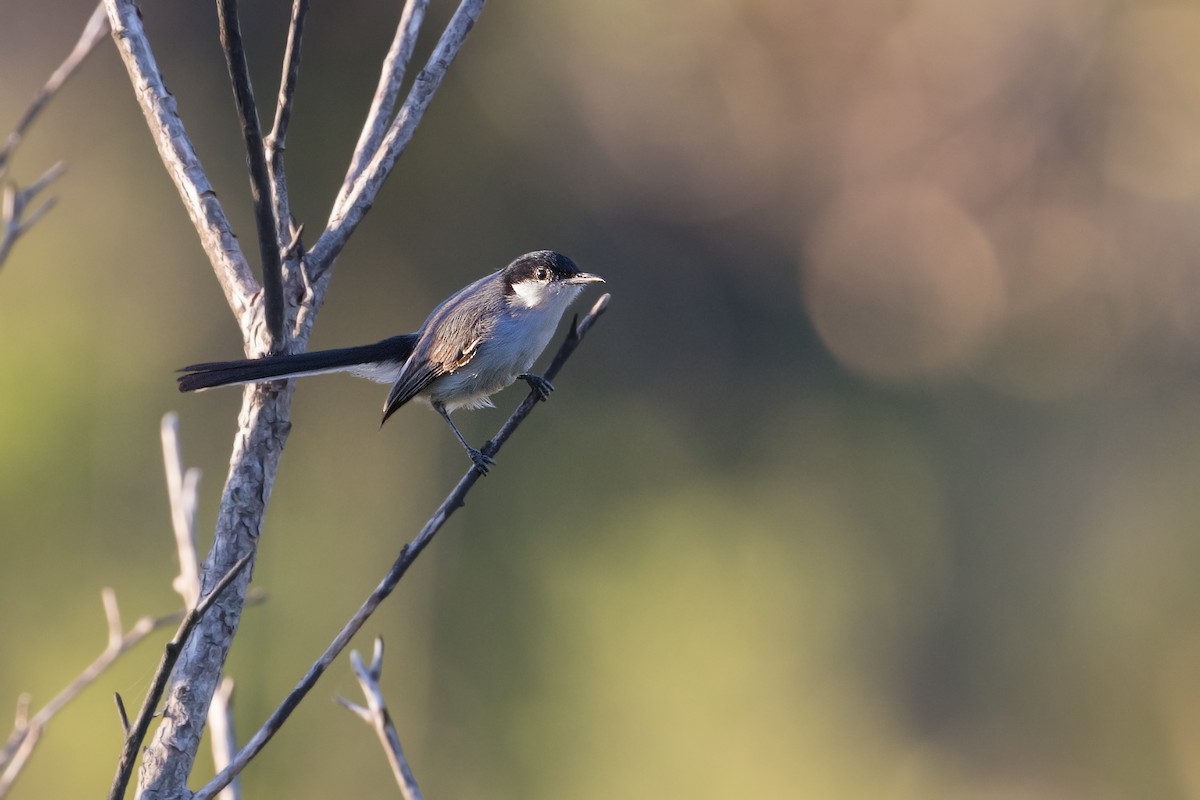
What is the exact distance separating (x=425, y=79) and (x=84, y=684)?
40.4 inches

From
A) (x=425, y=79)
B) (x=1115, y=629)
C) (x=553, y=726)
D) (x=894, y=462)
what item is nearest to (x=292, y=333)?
(x=425, y=79)

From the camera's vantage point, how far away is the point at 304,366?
1692 mm

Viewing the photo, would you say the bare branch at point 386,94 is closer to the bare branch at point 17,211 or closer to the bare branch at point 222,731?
the bare branch at point 17,211

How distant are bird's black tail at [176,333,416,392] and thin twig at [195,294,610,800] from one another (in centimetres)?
30

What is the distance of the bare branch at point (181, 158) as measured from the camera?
1.58 meters

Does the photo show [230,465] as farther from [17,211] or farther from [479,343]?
[479,343]

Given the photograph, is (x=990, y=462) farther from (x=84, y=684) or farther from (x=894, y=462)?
(x=84, y=684)

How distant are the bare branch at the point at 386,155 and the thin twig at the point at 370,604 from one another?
0.35 meters

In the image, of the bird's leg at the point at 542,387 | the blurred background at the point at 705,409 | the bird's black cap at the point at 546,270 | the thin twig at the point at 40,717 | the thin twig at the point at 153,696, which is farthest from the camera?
the blurred background at the point at 705,409

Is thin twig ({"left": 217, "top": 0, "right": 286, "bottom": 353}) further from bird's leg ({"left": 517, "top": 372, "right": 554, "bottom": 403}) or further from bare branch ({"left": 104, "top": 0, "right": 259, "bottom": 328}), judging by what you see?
bird's leg ({"left": 517, "top": 372, "right": 554, "bottom": 403})

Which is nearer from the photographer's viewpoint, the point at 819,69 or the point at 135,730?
the point at 135,730

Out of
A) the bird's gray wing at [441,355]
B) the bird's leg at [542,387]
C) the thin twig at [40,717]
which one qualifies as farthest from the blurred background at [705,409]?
the thin twig at [40,717]

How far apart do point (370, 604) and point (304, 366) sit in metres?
0.53

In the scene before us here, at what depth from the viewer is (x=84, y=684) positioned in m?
1.52
